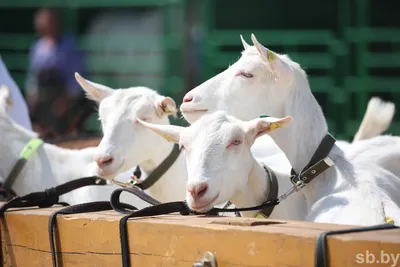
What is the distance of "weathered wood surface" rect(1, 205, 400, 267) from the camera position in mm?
2543

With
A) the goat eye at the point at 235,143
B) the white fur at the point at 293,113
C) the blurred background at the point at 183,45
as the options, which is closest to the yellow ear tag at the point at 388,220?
the white fur at the point at 293,113

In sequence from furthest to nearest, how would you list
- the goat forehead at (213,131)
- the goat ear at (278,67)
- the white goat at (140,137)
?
the white goat at (140,137) → the goat ear at (278,67) → the goat forehead at (213,131)

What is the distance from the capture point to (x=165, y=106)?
5.28 m

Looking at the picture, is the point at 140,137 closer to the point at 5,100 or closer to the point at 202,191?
the point at 5,100

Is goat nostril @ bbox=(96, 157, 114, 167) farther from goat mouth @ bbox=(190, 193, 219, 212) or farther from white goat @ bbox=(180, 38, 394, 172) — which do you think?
goat mouth @ bbox=(190, 193, 219, 212)

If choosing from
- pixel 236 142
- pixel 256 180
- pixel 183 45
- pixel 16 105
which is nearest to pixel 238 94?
pixel 256 180

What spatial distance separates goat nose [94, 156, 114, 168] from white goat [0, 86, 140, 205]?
538 mm

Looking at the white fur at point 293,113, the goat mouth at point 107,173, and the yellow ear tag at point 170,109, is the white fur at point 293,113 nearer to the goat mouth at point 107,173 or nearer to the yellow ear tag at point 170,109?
the yellow ear tag at point 170,109

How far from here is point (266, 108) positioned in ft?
14.9

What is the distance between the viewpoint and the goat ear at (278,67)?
4.38 metres

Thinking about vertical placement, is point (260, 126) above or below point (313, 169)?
above

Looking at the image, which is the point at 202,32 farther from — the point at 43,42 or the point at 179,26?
the point at 43,42

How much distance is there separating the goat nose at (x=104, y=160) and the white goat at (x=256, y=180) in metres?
0.93

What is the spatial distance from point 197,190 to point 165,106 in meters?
1.74
